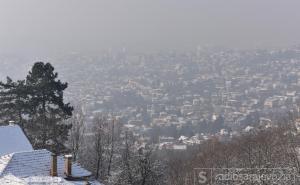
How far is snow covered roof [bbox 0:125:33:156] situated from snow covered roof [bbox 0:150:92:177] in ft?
13.9

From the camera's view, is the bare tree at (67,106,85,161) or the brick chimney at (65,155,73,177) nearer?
the brick chimney at (65,155,73,177)

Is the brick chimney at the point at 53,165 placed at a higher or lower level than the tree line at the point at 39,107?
lower

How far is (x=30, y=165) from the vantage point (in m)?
19.3

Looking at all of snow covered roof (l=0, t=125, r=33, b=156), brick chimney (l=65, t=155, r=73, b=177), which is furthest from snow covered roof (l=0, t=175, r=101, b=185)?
snow covered roof (l=0, t=125, r=33, b=156)

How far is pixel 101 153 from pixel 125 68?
139m

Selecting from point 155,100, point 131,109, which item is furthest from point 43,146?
point 155,100

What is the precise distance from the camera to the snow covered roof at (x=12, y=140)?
78.3 feet

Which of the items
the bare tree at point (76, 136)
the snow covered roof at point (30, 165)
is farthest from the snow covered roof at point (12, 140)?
the bare tree at point (76, 136)

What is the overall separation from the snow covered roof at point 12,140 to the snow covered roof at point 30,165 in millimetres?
4244

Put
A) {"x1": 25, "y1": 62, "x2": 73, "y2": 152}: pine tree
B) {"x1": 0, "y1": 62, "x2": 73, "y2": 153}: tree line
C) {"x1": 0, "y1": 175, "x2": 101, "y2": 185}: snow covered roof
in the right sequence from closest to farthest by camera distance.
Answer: {"x1": 0, "y1": 175, "x2": 101, "y2": 185}: snow covered roof → {"x1": 25, "y1": 62, "x2": 73, "y2": 152}: pine tree → {"x1": 0, "y1": 62, "x2": 73, "y2": 153}: tree line

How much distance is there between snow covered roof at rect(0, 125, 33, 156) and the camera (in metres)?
23.9

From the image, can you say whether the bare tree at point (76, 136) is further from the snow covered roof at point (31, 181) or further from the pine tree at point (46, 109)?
the snow covered roof at point (31, 181)

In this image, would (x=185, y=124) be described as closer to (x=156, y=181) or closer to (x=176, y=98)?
(x=176, y=98)

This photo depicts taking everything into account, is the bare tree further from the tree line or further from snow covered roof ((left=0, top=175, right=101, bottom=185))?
snow covered roof ((left=0, top=175, right=101, bottom=185))
